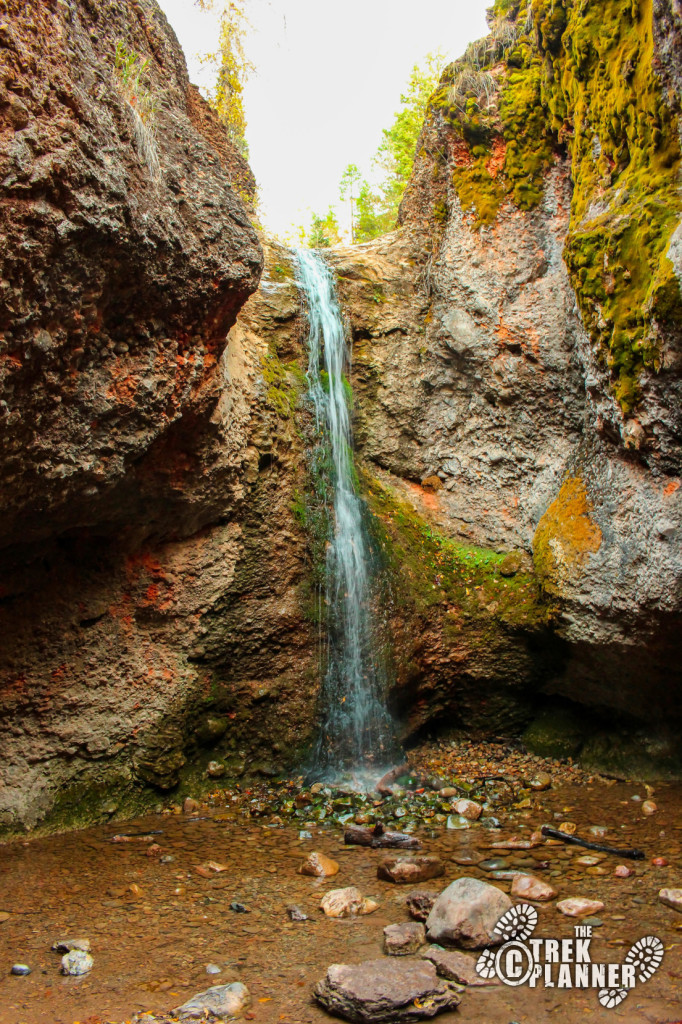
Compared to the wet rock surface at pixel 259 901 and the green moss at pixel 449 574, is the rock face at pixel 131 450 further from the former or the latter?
the green moss at pixel 449 574

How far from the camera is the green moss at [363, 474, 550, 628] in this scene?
6.01 metres

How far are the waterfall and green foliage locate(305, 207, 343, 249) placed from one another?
1298 cm

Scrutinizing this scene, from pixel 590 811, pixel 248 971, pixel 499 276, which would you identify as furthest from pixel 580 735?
pixel 499 276

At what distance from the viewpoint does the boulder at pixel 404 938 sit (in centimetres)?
288

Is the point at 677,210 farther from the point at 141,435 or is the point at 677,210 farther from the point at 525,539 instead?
the point at 141,435

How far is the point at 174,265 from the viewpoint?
13.6 ft

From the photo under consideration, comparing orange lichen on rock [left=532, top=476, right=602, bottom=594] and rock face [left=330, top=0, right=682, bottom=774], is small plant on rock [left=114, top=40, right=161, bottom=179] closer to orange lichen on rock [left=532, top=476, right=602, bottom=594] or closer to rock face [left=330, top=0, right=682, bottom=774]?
rock face [left=330, top=0, right=682, bottom=774]

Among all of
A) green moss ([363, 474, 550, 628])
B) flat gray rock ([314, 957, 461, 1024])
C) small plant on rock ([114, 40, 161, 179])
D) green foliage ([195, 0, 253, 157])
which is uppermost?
green foliage ([195, 0, 253, 157])

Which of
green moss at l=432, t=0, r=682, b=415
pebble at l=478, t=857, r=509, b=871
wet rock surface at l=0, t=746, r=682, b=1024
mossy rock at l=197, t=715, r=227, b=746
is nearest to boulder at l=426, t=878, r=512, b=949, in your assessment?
wet rock surface at l=0, t=746, r=682, b=1024

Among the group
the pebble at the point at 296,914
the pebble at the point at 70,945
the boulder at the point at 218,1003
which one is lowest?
the pebble at the point at 296,914

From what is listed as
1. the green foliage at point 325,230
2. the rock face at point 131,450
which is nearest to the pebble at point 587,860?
the rock face at point 131,450

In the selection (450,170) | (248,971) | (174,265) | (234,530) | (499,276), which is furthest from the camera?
(450,170)

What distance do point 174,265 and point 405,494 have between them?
132 inches

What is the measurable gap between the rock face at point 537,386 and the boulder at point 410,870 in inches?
86.2
